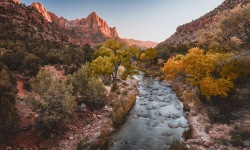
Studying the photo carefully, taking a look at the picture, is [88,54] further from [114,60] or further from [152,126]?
[152,126]

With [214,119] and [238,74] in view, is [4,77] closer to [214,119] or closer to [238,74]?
[214,119]

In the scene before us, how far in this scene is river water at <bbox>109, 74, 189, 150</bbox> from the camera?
15.9 metres

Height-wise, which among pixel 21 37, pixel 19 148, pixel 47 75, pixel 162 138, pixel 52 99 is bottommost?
pixel 162 138

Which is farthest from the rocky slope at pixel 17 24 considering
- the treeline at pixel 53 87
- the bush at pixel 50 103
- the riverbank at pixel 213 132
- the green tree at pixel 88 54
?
the riverbank at pixel 213 132

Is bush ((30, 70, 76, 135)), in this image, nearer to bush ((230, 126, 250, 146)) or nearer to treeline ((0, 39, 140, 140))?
treeline ((0, 39, 140, 140))

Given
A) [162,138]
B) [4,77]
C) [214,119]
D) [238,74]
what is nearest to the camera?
[4,77]

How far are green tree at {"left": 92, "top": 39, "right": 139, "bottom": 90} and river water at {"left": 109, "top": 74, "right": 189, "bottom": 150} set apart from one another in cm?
551

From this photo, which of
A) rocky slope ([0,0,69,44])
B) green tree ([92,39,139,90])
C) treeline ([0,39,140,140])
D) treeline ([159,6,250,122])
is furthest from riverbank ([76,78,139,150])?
rocky slope ([0,0,69,44])

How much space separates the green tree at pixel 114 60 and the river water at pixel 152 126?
5509 mm

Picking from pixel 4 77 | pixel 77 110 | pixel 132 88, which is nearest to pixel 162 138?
pixel 77 110

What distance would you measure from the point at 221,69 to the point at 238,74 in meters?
2.13

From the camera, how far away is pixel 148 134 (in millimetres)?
17953

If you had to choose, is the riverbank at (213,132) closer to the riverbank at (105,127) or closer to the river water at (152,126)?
the river water at (152,126)

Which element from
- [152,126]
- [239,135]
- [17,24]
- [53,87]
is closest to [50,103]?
[53,87]
